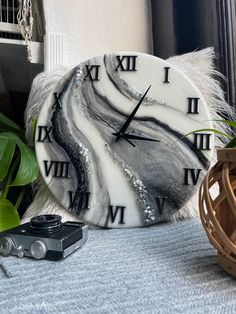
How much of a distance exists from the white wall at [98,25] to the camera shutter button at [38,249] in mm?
675

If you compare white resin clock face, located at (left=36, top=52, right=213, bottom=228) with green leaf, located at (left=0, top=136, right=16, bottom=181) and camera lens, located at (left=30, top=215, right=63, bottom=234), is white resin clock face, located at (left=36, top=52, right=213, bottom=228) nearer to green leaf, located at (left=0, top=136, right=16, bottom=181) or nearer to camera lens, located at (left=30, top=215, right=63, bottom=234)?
green leaf, located at (left=0, top=136, right=16, bottom=181)

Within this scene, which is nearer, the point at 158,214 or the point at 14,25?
the point at 158,214

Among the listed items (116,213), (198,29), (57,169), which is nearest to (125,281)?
(116,213)

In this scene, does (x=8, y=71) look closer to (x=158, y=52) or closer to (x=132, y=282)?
(x=158, y=52)

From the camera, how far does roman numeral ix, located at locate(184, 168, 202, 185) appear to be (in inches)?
31.2

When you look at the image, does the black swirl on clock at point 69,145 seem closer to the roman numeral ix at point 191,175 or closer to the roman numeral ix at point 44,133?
the roman numeral ix at point 44,133

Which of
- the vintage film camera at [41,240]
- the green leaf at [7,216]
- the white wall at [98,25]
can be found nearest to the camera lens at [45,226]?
the vintage film camera at [41,240]

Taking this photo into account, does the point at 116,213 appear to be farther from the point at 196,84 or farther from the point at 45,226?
the point at 196,84

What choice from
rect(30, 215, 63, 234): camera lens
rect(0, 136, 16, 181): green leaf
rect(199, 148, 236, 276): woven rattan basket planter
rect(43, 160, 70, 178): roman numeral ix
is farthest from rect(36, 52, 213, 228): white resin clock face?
rect(199, 148, 236, 276): woven rattan basket planter

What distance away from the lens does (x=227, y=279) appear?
0.48m

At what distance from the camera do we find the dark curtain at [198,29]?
3.10ft

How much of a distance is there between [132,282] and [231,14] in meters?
0.87

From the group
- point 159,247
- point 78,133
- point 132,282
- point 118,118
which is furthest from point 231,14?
point 132,282

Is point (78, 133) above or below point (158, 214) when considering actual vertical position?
above
